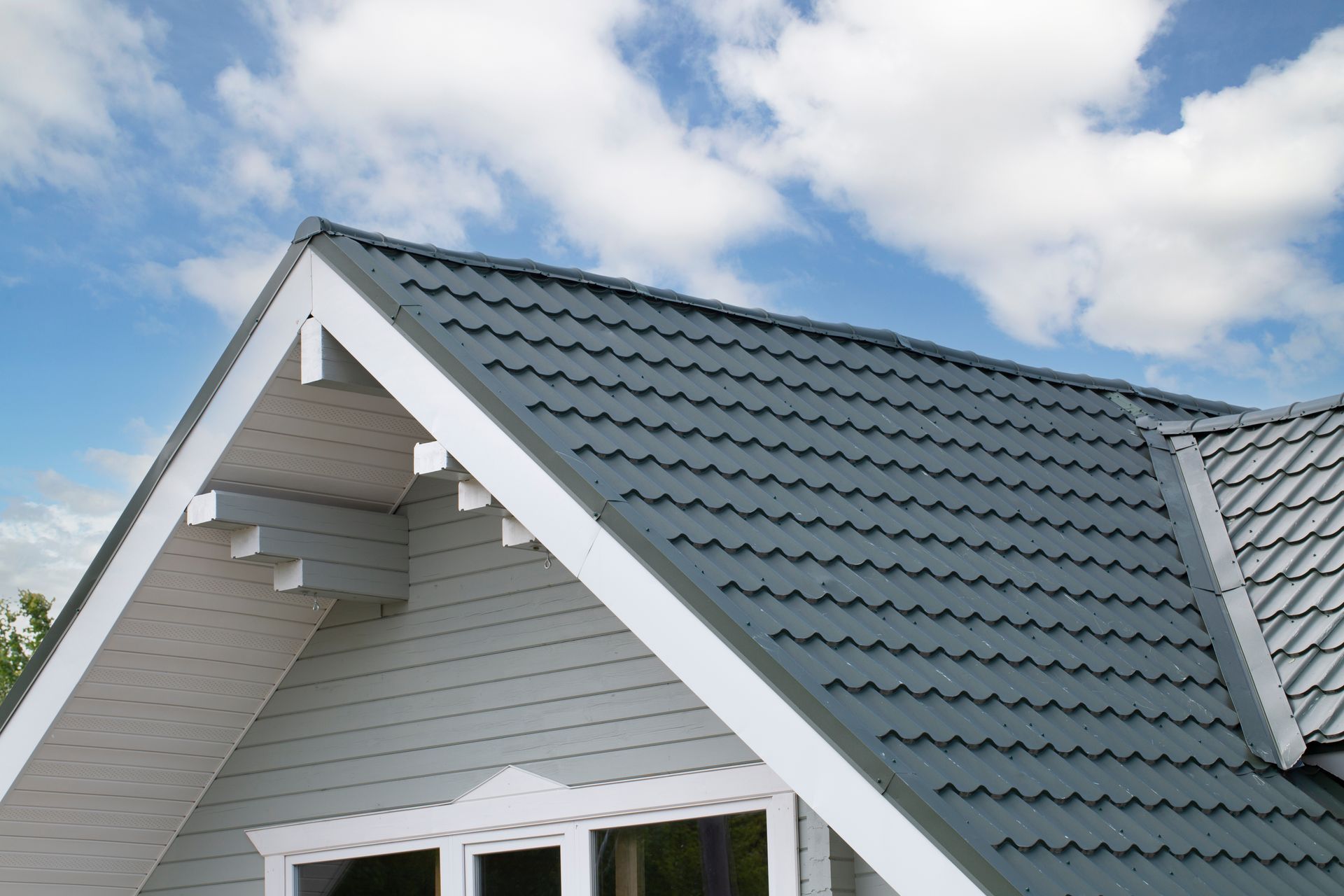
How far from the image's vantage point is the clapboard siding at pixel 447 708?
5.91m

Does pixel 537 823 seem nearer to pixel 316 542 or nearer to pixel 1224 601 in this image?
pixel 316 542

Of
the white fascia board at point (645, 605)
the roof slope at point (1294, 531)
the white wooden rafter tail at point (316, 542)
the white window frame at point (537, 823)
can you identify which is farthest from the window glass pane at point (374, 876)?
the roof slope at point (1294, 531)

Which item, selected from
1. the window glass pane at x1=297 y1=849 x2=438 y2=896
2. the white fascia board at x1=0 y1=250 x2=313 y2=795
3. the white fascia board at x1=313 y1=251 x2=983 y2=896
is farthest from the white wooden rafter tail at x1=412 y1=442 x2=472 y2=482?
the window glass pane at x1=297 y1=849 x2=438 y2=896

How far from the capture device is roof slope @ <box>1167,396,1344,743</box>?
18.7 feet

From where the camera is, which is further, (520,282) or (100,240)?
(100,240)

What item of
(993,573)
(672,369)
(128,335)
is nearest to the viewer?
(993,573)

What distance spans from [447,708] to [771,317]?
2310mm

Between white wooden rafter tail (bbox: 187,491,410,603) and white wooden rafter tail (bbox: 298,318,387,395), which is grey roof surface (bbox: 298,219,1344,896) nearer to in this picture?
white wooden rafter tail (bbox: 298,318,387,395)

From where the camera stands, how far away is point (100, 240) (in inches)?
1435

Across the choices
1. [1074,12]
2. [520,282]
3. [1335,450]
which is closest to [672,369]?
[520,282]

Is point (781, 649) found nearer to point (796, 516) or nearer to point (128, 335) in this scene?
point (796, 516)

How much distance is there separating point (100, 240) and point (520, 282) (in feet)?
110

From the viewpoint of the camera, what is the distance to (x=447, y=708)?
21.3 ft

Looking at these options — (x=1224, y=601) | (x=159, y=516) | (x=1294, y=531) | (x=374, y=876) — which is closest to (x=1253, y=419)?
(x=1294, y=531)
